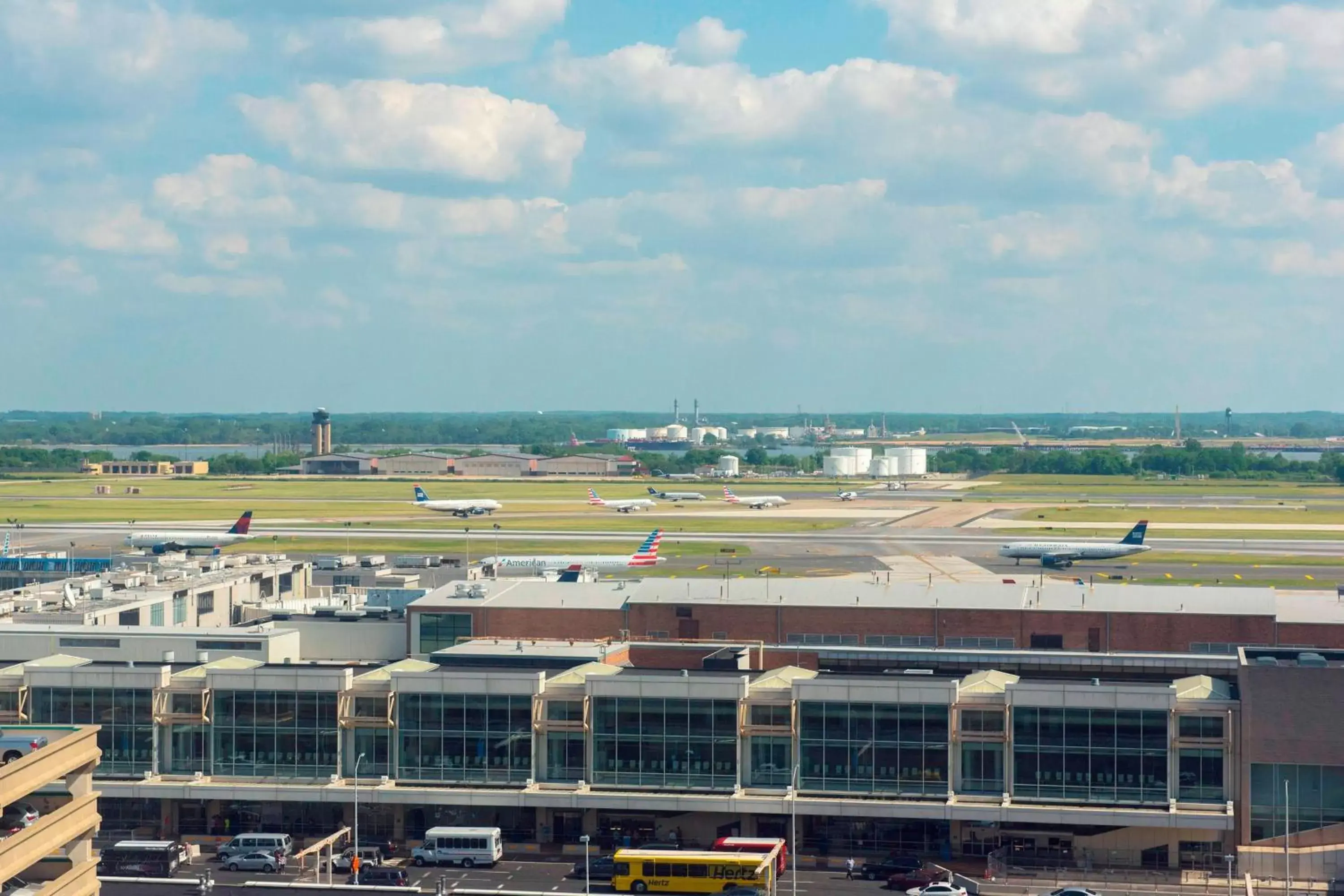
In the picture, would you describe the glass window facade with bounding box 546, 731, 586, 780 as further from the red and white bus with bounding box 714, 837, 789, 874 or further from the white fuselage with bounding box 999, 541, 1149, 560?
the white fuselage with bounding box 999, 541, 1149, 560

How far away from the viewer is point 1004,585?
81312 millimetres

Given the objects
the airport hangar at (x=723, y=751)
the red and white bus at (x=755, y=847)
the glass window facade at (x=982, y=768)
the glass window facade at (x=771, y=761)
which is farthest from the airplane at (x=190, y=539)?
the glass window facade at (x=982, y=768)

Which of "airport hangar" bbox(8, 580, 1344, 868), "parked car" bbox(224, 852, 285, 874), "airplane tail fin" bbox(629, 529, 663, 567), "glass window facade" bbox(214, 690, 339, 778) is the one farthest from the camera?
"airplane tail fin" bbox(629, 529, 663, 567)

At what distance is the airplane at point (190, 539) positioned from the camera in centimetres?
16188

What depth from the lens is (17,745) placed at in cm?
3200

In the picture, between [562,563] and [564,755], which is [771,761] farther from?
[562,563]

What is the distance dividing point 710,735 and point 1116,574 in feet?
288

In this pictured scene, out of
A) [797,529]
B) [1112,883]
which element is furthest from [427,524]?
[1112,883]

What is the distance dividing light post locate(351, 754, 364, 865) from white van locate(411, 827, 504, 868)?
1973mm

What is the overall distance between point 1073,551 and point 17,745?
406ft

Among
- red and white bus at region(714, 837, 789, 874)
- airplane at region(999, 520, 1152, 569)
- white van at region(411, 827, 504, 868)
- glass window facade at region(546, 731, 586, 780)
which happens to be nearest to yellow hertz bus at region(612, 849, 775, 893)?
red and white bus at region(714, 837, 789, 874)

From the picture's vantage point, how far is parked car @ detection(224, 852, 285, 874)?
5228 cm

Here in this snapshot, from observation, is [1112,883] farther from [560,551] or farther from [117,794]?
[560,551]

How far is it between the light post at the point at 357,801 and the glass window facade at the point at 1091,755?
72.1 ft
